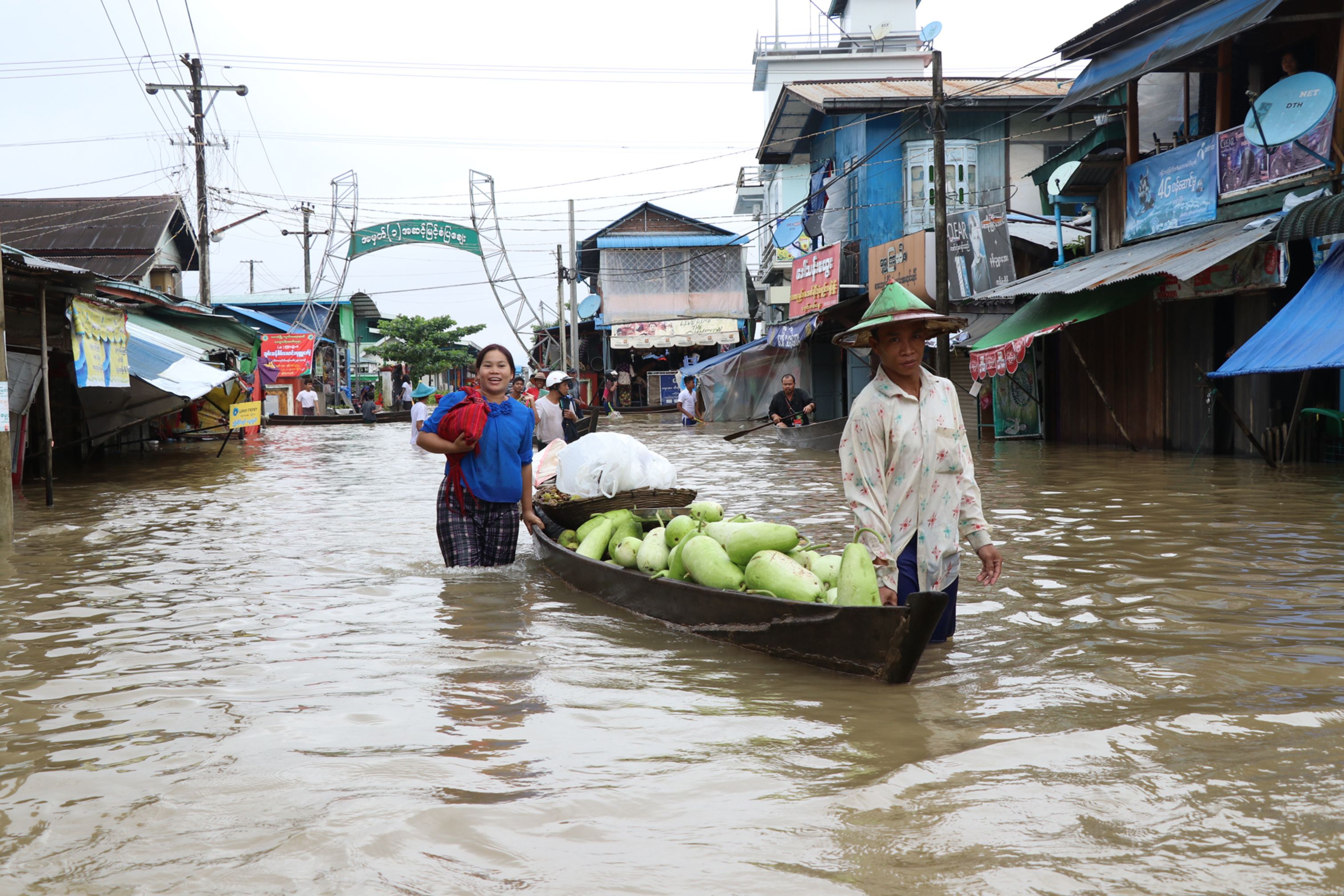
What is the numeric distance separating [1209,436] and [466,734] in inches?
515

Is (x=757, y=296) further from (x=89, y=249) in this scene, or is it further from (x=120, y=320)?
(x=120, y=320)

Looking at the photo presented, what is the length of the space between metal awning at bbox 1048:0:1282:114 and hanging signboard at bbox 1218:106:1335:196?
1.25m

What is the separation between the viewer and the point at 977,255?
2009cm

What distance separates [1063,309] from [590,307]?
27.5 metres

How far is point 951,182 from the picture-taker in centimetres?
2567

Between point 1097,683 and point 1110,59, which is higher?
point 1110,59

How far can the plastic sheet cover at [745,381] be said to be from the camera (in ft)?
102

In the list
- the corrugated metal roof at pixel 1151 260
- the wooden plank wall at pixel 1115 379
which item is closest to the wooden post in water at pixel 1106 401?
the wooden plank wall at pixel 1115 379

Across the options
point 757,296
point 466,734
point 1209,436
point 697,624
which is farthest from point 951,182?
point 466,734

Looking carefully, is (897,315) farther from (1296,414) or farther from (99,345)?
(99,345)

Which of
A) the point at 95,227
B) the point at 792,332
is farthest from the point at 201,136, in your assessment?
the point at 792,332

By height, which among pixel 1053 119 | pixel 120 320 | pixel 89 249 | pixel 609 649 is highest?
pixel 1053 119

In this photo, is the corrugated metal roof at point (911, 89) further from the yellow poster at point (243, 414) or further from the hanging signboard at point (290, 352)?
the hanging signboard at point (290, 352)

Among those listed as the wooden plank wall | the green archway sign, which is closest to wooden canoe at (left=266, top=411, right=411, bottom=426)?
the green archway sign
